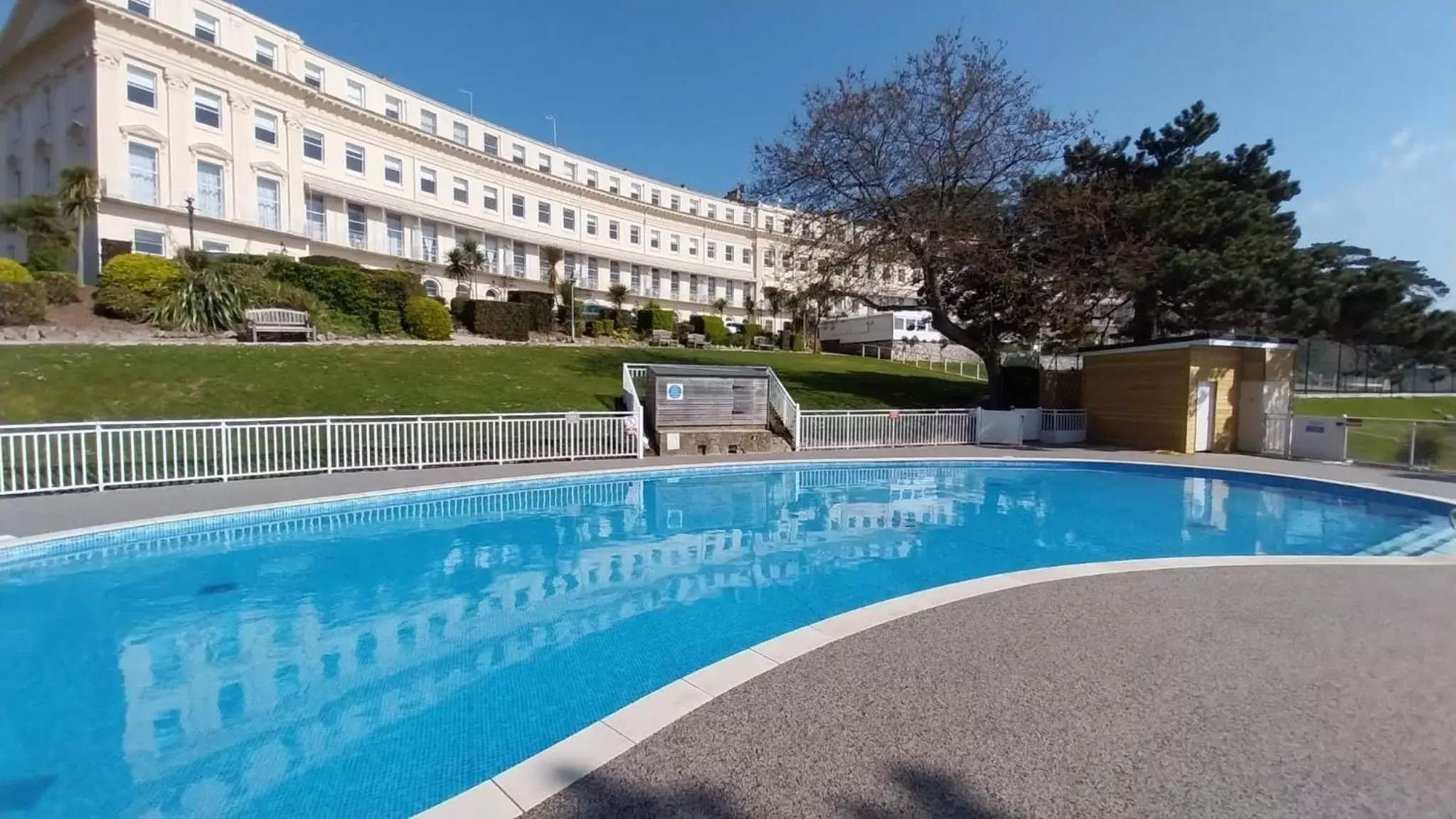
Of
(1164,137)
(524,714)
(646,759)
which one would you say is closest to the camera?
(646,759)

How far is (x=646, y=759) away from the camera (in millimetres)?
2553

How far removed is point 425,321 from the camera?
23234 millimetres

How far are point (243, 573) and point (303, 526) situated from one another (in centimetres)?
171

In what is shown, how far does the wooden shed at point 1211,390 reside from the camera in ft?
49.5

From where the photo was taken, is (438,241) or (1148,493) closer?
(1148,493)

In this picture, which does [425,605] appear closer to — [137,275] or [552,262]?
[137,275]

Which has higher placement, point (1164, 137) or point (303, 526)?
point (1164, 137)

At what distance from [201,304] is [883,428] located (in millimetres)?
19520

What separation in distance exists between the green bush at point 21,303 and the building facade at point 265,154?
7163 mm

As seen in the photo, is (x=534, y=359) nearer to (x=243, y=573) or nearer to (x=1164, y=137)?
(x=243, y=573)

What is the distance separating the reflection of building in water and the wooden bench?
41.5ft

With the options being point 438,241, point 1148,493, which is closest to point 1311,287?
point 1148,493

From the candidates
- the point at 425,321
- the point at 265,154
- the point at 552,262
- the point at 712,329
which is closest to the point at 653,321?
the point at 712,329

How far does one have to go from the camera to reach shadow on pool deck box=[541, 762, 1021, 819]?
223 cm
